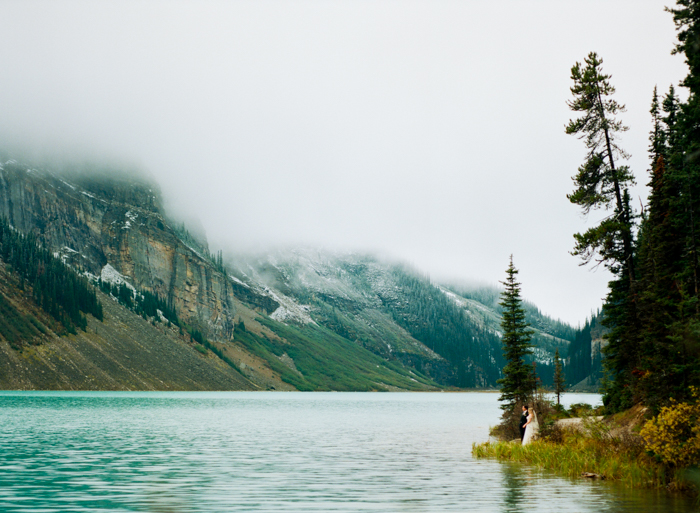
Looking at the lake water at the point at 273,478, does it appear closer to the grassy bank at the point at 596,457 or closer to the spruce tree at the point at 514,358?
the grassy bank at the point at 596,457

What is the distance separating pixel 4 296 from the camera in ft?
650

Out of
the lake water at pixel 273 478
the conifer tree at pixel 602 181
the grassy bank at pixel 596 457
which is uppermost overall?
the conifer tree at pixel 602 181

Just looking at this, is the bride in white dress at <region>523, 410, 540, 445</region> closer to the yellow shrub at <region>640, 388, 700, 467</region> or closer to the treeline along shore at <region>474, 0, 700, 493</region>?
the treeline along shore at <region>474, 0, 700, 493</region>

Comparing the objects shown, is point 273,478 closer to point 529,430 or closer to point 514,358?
point 529,430

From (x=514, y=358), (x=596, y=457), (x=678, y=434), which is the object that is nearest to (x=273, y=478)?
(x=596, y=457)

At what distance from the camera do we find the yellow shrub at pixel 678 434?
78.4ft

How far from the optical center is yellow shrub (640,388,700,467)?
23.9m

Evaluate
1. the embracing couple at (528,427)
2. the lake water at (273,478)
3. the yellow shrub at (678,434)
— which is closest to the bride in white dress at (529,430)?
the embracing couple at (528,427)

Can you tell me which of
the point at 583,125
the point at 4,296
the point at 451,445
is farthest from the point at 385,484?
the point at 4,296

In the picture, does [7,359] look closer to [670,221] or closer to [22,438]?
[22,438]

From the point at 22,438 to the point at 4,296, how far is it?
173 meters

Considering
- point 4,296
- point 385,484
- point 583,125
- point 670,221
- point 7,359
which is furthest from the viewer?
point 4,296

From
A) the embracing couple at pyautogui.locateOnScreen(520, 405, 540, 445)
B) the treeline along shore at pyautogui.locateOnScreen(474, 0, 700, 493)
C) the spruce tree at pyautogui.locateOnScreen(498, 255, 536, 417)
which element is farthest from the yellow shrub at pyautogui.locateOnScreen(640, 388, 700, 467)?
the spruce tree at pyautogui.locateOnScreen(498, 255, 536, 417)

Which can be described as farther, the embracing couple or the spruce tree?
the spruce tree
